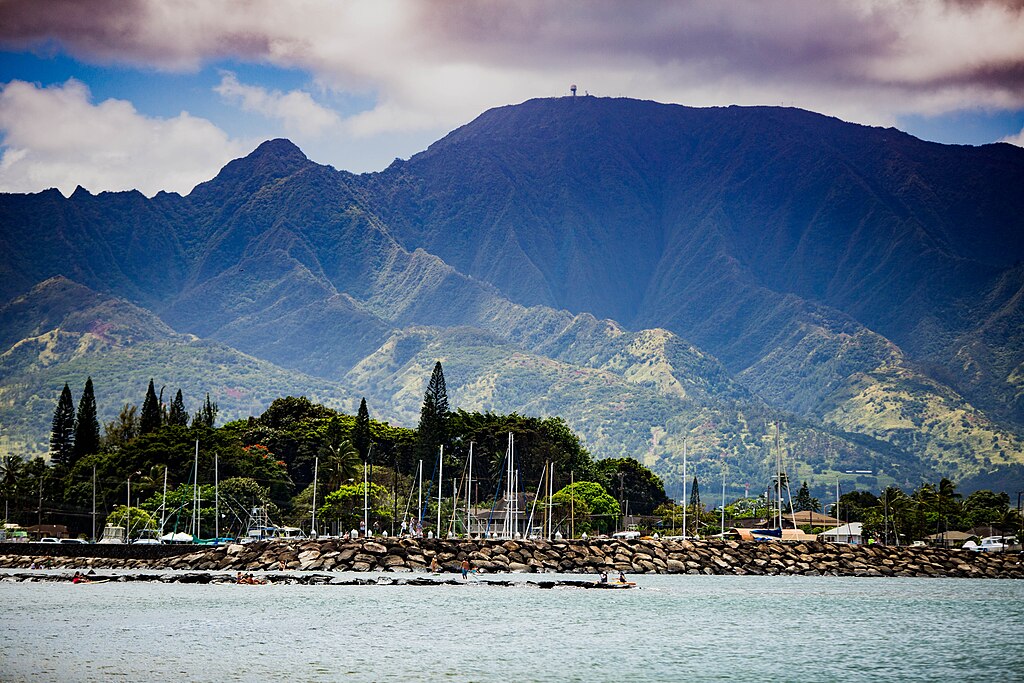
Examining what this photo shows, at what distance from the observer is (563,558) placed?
110062mm

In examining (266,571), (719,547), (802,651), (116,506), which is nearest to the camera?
(802,651)

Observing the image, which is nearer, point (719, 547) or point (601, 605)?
point (601, 605)

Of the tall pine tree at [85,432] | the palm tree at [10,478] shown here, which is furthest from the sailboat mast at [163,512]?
the palm tree at [10,478]

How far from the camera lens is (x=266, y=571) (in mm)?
103625

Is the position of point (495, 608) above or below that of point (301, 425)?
below

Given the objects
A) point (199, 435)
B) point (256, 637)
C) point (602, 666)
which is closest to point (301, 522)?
point (199, 435)

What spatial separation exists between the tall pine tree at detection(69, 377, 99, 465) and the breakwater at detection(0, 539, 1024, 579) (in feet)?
127

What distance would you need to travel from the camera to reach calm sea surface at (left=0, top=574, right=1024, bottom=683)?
151 ft

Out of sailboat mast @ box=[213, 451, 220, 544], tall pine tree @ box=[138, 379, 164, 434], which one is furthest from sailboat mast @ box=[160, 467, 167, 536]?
tall pine tree @ box=[138, 379, 164, 434]

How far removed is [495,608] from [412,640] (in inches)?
663

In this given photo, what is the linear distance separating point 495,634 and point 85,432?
4643 inches

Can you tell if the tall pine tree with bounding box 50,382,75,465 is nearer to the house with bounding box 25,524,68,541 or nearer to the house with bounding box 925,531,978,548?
the house with bounding box 25,524,68,541

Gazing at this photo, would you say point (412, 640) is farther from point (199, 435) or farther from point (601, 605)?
point (199, 435)

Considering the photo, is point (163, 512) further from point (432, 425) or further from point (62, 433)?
point (62, 433)
